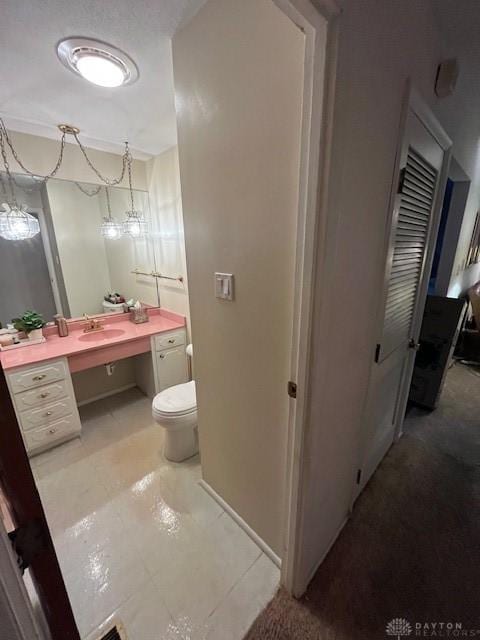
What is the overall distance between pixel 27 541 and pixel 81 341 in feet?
6.56

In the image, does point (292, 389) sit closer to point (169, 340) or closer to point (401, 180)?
point (401, 180)

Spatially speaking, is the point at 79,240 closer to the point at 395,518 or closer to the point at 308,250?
the point at 308,250

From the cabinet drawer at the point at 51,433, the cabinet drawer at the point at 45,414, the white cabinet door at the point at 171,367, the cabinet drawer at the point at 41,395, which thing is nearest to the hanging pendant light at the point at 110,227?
the white cabinet door at the point at 171,367

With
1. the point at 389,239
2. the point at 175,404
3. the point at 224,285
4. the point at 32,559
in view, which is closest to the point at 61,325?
the point at 175,404

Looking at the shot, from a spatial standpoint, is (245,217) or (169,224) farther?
(169,224)

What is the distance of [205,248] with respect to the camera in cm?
122

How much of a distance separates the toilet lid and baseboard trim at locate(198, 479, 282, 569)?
18.9 inches

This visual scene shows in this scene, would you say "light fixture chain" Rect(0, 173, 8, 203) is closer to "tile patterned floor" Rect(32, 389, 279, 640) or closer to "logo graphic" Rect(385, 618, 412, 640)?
"tile patterned floor" Rect(32, 389, 279, 640)

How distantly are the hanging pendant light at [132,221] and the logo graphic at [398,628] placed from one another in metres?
2.95

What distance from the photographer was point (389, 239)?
112cm

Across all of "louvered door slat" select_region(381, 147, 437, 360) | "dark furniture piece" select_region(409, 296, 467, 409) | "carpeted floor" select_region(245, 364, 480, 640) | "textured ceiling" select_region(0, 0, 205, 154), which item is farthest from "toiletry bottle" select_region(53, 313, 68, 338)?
"dark furniture piece" select_region(409, 296, 467, 409)

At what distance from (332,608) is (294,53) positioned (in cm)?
205

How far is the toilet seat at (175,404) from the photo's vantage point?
1.75m

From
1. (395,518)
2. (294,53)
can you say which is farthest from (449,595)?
(294,53)
